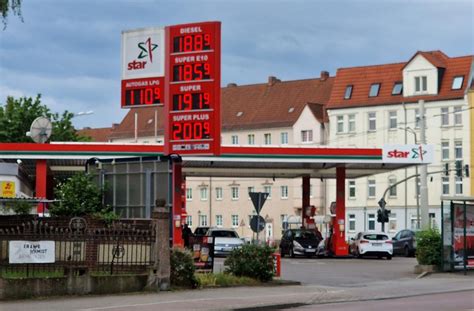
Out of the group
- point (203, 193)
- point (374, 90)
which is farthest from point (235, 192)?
point (374, 90)

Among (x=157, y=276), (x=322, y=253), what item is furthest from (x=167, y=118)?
(x=322, y=253)

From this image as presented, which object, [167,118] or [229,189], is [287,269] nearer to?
[167,118]

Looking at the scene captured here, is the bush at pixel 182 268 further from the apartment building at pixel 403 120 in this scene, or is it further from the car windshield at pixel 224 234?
the apartment building at pixel 403 120

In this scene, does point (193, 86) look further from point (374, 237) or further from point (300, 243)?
point (374, 237)

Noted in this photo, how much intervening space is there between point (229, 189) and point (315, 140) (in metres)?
14.4

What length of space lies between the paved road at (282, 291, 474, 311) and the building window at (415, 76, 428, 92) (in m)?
67.1

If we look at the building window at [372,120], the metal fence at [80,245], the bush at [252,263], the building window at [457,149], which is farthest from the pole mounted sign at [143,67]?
the building window at [372,120]

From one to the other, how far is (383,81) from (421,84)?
184 inches

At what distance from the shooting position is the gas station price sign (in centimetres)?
2733

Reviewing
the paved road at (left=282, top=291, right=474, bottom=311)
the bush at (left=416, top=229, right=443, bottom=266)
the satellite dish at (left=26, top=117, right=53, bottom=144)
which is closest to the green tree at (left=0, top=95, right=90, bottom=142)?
the satellite dish at (left=26, top=117, right=53, bottom=144)

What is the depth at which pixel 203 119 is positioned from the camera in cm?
2758

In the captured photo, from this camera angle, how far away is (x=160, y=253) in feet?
79.1

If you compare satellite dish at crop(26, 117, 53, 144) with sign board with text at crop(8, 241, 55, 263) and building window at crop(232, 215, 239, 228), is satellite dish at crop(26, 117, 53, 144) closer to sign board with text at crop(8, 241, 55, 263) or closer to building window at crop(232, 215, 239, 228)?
sign board with text at crop(8, 241, 55, 263)

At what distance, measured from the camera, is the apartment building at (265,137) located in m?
99.9
